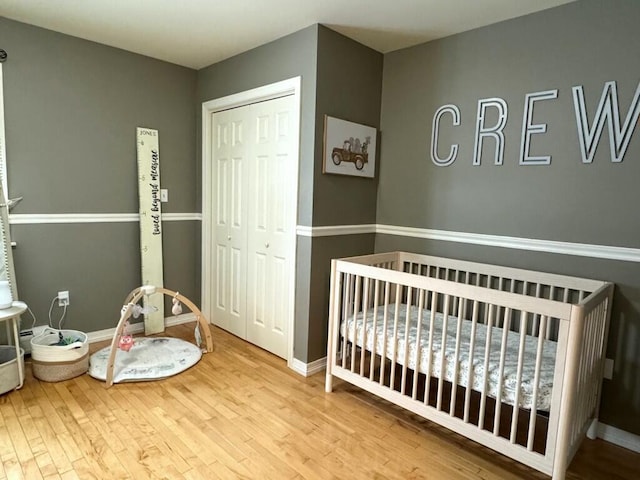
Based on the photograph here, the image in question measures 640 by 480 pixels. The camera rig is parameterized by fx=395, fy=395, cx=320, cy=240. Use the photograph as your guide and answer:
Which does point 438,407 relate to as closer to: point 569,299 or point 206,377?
point 569,299

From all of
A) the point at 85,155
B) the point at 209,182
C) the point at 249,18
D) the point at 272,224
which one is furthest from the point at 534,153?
the point at 85,155

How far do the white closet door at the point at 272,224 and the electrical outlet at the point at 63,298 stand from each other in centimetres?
134

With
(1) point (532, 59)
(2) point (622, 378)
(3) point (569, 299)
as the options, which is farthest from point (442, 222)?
(2) point (622, 378)

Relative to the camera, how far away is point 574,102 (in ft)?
7.02

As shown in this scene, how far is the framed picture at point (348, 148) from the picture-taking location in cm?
264

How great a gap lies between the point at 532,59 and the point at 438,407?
2.02 meters

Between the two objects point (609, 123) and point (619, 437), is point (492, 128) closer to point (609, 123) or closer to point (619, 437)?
point (609, 123)

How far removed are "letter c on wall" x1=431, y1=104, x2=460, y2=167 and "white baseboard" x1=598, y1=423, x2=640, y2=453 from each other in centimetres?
176

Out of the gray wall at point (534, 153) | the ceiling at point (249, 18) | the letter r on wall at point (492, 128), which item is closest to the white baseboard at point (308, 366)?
the gray wall at point (534, 153)

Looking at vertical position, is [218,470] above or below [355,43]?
below

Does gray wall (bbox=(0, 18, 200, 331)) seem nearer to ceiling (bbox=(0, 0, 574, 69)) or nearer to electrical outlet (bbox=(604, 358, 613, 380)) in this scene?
ceiling (bbox=(0, 0, 574, 69))

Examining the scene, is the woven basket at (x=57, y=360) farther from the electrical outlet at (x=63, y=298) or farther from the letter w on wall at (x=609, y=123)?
the letter w on wall at (x=609, y=123)

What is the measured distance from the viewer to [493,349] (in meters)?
2.01

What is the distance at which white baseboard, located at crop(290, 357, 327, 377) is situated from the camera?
2707 mm
